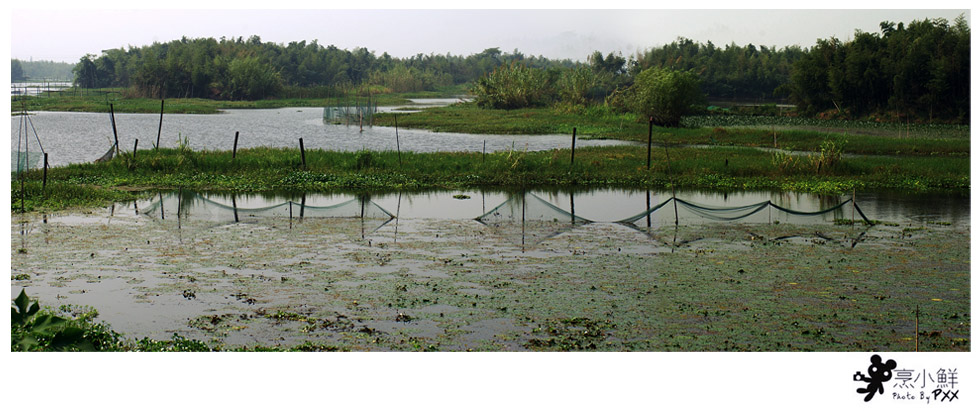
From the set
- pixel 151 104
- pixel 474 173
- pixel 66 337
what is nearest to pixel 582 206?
pixel 474 173

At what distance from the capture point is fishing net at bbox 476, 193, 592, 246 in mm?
12936

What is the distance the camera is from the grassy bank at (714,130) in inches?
1095

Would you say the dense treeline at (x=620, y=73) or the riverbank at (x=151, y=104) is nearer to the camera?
the dense treeline at (x=620, y=73)

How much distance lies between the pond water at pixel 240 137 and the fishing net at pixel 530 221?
30.5 ft

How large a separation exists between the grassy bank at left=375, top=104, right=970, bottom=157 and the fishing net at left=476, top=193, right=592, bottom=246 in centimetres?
1154

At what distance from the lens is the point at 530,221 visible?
47.0ft

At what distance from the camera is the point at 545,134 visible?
37656 mm

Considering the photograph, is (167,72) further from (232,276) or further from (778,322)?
(778,322)

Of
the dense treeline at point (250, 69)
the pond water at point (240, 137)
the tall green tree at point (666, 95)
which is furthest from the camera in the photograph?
the dense treeline at point (250, 69)

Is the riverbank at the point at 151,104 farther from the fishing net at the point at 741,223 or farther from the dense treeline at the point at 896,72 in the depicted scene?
the fishing net at the point at 741,223

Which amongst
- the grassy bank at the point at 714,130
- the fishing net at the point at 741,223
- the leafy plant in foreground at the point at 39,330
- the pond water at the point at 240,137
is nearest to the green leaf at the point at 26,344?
the leafy plant in foreground at the point at 39,330

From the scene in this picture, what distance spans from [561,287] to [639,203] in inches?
325

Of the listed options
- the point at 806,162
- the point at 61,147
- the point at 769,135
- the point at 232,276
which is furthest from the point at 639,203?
the point at 61,147
